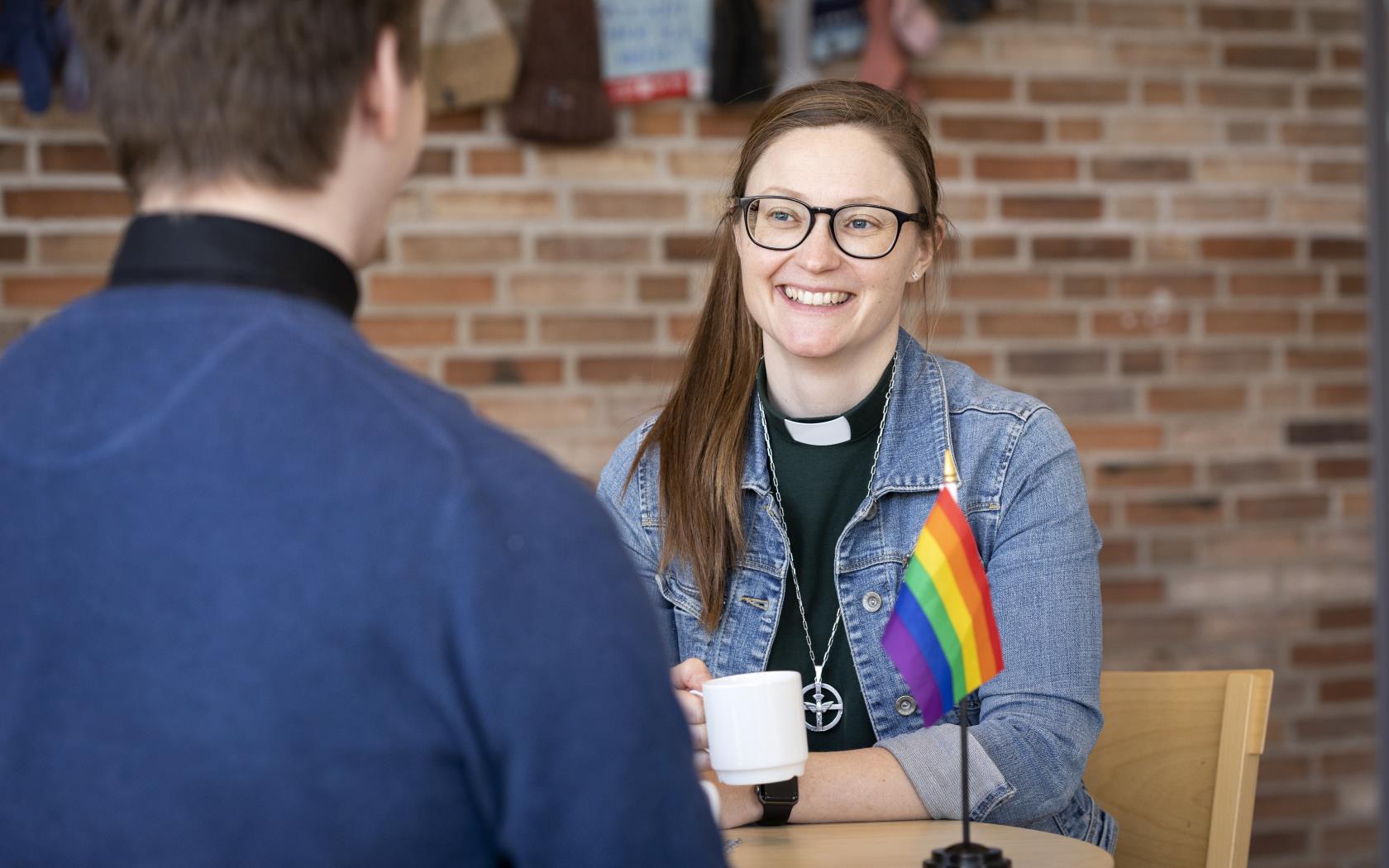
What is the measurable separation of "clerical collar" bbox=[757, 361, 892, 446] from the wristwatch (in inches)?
18.6

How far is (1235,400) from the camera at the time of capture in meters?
2.72

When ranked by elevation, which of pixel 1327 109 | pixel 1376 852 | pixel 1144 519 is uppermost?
pixel 1327 109

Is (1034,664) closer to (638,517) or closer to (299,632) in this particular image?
(638,517)

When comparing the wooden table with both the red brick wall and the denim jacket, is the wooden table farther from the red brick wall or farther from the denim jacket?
the red brick wall

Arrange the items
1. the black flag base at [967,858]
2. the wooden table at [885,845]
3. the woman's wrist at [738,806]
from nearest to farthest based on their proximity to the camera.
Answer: the black flag base at [967,858]
the wooden table at [885,845]
the woman's wrist at [738,806]

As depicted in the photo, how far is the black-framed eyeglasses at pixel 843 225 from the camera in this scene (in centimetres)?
154

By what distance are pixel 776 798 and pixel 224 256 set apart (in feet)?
2.46

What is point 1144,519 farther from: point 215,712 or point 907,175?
point 215,712

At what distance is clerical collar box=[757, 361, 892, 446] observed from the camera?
5.14 ft

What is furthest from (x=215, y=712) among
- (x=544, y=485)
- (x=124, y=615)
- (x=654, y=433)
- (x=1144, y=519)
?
(x=1144, y=519)

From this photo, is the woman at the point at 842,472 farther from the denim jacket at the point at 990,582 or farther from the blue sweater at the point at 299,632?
the blue sweater at the point at 299,632

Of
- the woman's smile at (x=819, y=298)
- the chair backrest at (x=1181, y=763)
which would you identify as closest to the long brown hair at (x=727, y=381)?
the woman's smile at (x=819, y=298)

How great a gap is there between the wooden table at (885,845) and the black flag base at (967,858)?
70 millimetres

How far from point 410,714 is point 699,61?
6.75ft
